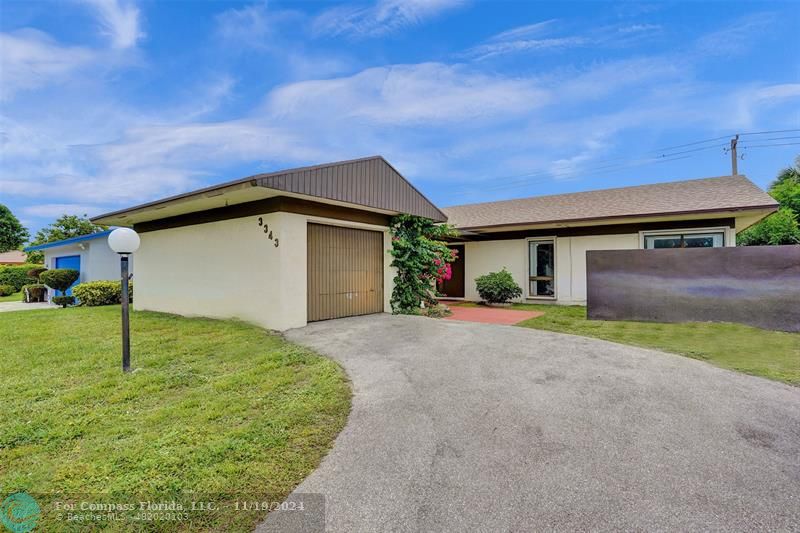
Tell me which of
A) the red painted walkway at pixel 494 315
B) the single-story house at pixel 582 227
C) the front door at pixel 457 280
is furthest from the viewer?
the front door at pixel 457 280

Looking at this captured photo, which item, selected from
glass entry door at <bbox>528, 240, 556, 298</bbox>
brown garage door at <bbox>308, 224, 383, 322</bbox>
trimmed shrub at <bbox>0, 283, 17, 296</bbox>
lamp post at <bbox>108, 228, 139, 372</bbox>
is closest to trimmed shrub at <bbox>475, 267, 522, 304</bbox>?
glass entry door at <bbox>528, 240, 556, 298</bbox>

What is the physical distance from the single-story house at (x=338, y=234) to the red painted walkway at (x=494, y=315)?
2167 mm

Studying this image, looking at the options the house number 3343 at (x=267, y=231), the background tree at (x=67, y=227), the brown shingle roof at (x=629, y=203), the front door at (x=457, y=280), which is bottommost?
the front door at (x=457, y=280)

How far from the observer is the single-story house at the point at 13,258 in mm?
29075

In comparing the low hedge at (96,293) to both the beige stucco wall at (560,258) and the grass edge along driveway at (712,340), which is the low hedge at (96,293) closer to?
the beige stucco wall at (560,258)

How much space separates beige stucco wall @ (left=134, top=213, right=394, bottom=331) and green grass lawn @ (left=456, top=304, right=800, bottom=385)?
15.7ft

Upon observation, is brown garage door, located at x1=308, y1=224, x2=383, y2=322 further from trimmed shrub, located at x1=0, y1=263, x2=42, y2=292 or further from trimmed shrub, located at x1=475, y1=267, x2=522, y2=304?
trimmed shrub, located at x1=0, y1=263, x2=42, y2=292

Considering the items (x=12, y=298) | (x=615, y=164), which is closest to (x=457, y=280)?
(x=615, y=164)

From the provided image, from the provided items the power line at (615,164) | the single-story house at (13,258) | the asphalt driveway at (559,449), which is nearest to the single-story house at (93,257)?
the asphalt driveway at (559,449)

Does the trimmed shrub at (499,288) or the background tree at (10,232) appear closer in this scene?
the trimmed shrub at (499,288)

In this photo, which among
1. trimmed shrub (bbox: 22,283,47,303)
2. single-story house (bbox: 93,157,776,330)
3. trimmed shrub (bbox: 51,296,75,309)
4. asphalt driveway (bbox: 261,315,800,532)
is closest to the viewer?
asphalt driveway (bbox: 261,315,800,532)

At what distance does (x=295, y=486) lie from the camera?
2350 mm

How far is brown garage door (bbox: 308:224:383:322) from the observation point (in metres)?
7.89

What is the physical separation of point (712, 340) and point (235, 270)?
31.0 feet
